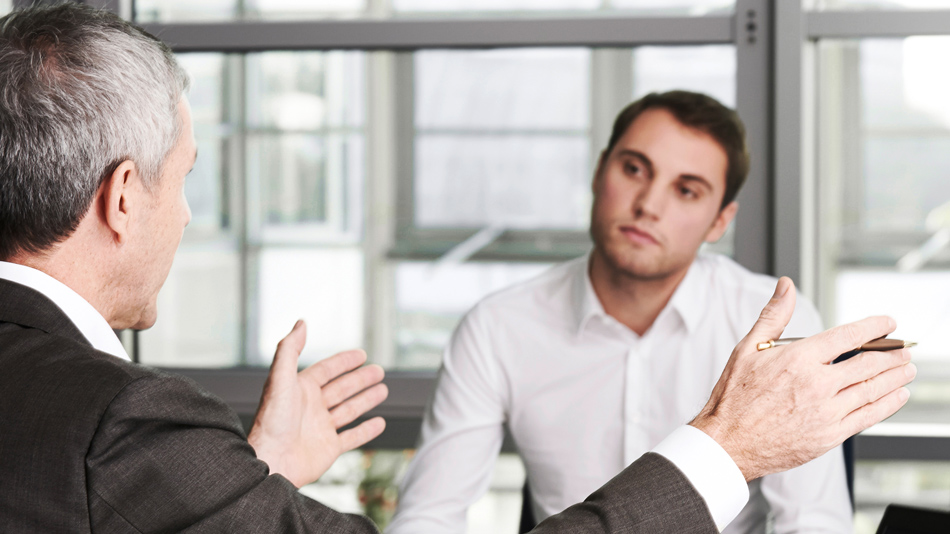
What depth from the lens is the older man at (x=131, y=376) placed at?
2.17ft

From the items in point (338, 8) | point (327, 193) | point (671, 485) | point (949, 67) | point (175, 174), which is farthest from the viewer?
point (327, 193)

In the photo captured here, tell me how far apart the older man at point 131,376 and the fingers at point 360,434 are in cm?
39

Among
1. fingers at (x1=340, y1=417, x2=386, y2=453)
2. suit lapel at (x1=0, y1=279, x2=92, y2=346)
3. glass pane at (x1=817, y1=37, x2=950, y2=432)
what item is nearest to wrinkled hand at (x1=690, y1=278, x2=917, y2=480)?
fingers at (x1=340, y1=417, x2=386, y2=453)

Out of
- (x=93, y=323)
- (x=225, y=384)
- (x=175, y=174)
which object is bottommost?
(x=225, y=384)

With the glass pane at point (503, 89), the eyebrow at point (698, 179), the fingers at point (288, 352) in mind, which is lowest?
the fingers at point (288, 352)

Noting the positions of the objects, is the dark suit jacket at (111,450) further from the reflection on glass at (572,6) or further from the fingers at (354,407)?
the reflection on glass at (572,6)

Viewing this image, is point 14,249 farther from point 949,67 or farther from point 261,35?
point 949,67

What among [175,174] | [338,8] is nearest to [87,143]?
[175,174]

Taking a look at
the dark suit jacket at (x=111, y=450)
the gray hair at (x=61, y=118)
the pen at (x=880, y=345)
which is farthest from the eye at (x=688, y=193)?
the gray hair at (x=61, y=118)

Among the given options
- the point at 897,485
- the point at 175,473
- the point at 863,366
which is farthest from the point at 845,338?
the point at 897,485

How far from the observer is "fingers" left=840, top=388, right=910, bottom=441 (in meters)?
0.78

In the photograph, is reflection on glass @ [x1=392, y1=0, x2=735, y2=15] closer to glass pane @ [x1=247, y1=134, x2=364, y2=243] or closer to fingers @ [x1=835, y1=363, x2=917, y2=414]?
glass pane @ [x1=247, y1=134, x2=364, y2=243]

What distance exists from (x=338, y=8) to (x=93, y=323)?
1.51 meters

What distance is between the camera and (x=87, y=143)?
805mm
